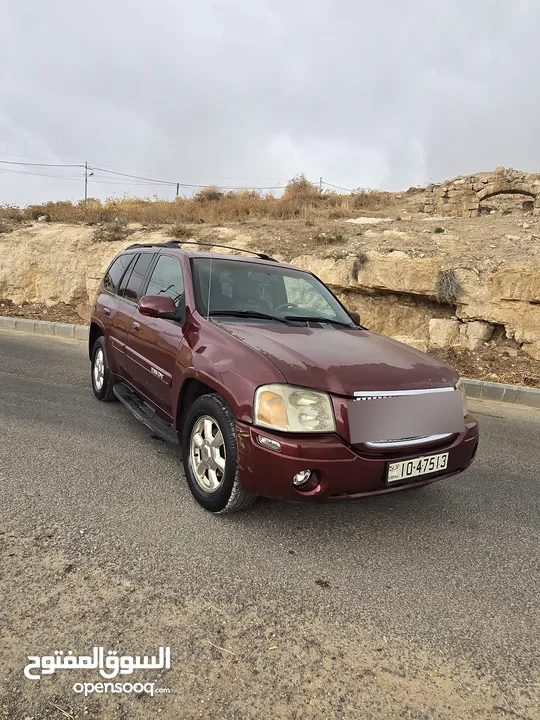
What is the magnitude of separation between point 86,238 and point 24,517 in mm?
12251

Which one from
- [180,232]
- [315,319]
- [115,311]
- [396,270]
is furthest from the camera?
[180,232]

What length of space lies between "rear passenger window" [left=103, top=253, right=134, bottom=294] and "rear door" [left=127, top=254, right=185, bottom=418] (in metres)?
0.89

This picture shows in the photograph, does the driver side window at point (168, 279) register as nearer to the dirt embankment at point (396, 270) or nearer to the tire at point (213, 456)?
the tire at point (213, 456)

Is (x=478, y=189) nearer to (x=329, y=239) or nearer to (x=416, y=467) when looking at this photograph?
(x=329, y=239)

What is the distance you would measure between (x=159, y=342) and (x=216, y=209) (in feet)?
46.2

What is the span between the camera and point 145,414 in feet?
12.7

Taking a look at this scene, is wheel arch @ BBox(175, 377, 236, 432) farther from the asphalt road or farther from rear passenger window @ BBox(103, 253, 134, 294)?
rear passenger window @ BBox(103, 253, 134, 294)

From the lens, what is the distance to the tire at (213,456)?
270 centimetres

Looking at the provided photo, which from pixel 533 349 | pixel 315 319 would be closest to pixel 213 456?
pixel 315 319

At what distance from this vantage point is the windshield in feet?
11.8

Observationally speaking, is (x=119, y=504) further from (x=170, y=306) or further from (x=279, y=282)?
(x=279, y=282)

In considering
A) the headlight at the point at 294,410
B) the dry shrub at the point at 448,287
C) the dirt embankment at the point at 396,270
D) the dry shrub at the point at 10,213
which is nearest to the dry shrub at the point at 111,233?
the dirt embankment at the point at 396,270

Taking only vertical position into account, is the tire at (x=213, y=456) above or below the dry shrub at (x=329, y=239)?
below

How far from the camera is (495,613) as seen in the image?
2289mm
